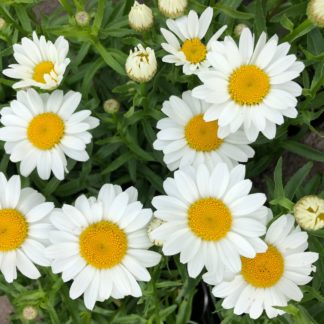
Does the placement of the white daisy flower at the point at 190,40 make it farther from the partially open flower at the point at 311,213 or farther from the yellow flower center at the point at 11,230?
the yellow flower center at the point at 11,230

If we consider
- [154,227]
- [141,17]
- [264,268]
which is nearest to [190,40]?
[141,17]

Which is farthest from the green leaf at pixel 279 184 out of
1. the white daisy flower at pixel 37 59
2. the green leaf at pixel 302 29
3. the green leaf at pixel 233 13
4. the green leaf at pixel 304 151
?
the white daisy flower at pixel 37 59

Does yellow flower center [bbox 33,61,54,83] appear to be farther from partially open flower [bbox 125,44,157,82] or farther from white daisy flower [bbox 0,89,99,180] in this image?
partially open flower [bbox 125,44,157,82]

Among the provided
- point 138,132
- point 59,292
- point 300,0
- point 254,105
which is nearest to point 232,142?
point 254,105

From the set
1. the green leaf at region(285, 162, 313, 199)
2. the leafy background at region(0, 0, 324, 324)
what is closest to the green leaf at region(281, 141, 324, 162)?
the leafy background at region(0, 0, 324, 324)

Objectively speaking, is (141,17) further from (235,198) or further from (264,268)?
(264,268)

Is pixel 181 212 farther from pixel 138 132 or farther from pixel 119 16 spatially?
pixel 119 16
